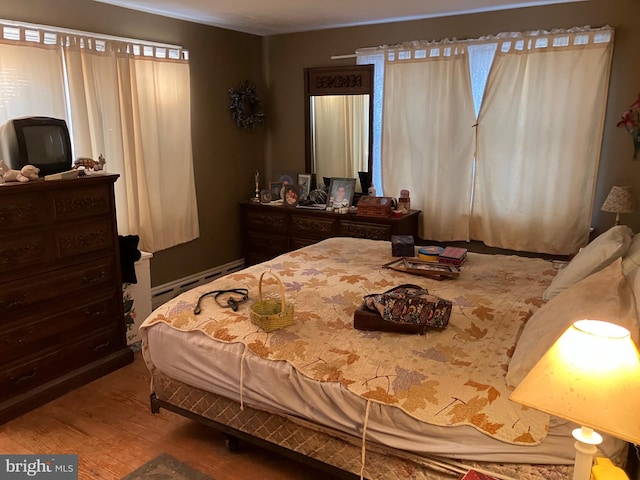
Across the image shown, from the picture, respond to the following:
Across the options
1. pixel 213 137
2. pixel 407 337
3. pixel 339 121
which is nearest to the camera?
pixel 407 337

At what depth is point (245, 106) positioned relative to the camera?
4.92 metres

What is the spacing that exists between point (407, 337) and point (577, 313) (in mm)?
683

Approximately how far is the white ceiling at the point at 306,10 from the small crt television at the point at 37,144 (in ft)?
4.02

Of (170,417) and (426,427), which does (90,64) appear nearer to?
(170,417)

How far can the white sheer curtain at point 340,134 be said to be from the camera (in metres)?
4.75

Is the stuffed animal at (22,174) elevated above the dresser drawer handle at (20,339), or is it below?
above

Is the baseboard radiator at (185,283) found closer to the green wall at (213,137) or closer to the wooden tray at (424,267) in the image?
the green wall at (213,137)

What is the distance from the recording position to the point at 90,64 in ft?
11.7

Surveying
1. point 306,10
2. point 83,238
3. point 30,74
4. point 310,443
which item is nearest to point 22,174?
point 83,238

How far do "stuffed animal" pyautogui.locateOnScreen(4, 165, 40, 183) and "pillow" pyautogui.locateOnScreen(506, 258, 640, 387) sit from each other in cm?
257

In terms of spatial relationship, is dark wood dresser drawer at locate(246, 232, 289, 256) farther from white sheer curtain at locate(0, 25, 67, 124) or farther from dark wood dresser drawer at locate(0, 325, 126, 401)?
white sheer curtain at locate(0, 25, 67, 124)

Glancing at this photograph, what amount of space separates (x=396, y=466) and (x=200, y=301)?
4.12 ft

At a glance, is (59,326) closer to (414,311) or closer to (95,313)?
(95,313)
